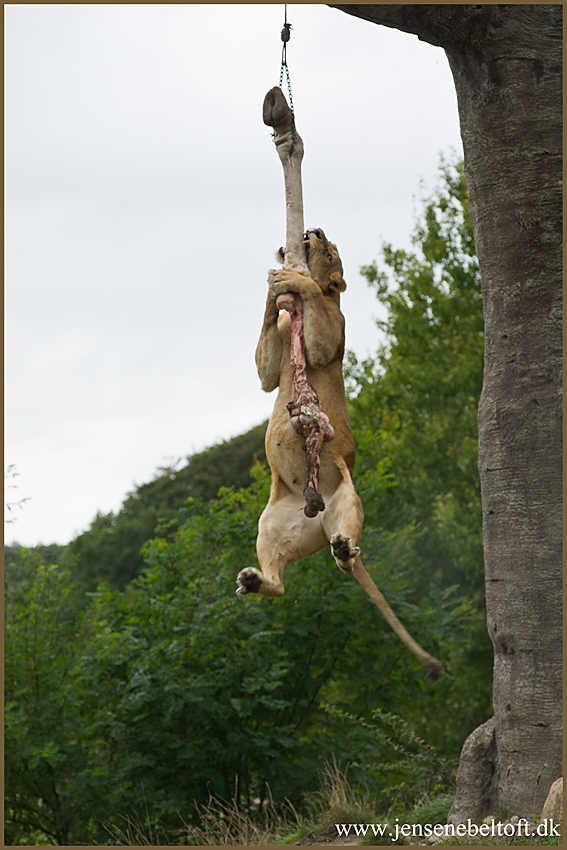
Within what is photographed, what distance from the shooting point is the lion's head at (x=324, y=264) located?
420 centimetres

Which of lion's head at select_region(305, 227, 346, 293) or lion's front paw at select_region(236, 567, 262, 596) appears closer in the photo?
lion's front paw at select_region(236, 567, 262, 596)

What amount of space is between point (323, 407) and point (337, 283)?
646 mm

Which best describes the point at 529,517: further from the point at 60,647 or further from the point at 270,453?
the point at 60,647

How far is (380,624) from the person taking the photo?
11070mm

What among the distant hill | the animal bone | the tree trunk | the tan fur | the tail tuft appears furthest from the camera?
the distant hill

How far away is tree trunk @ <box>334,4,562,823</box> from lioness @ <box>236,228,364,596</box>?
2.25 meters

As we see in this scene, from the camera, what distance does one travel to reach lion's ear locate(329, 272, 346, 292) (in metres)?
4.21

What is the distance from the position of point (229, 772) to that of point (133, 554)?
17.6 m

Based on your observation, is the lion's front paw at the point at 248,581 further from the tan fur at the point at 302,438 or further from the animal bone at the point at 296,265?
the animal bone at the point at 296,265

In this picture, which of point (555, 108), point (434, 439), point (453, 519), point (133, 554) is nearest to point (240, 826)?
point (555, 108)

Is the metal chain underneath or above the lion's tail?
above

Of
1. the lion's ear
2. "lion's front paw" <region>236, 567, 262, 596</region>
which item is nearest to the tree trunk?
the lion's ear

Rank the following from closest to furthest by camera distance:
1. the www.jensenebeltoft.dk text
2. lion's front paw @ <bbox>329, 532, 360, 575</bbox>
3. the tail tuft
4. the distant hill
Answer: lion's front paw @ <bbox>329, 532, 360, 575</bbox>, the tail tuft, the www.jensenebeltoft.dk text, the distant hill

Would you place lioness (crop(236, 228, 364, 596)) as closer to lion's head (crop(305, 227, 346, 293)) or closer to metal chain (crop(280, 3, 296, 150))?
lion's head (crop(305, 227, 346, 293))
